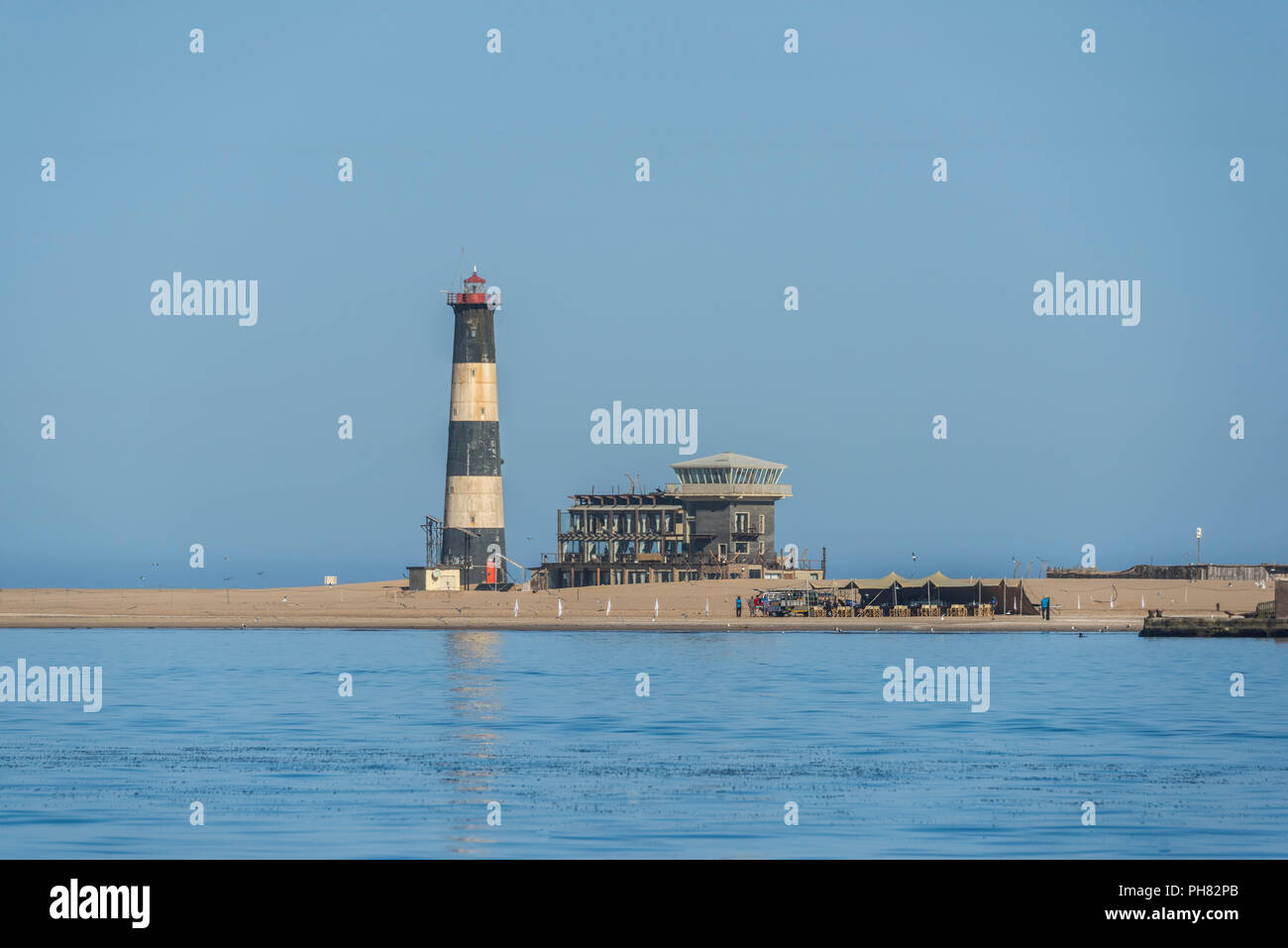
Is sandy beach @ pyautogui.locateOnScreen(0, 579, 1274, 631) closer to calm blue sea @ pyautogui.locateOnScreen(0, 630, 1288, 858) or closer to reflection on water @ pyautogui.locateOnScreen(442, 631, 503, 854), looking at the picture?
reflection on water @ pyautogui.locateOnScreen(442, 631, 503, 854)

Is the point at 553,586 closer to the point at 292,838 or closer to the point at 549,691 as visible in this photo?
the point at 549,691

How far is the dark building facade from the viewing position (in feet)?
337

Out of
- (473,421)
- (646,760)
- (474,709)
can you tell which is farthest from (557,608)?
(646,760)

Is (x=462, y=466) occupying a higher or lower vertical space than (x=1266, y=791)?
higher

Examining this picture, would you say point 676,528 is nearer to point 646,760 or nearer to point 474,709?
point 474,709

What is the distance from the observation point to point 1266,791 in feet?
103

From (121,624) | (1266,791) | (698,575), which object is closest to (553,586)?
(698,575)

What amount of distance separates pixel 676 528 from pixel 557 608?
15.2 metres

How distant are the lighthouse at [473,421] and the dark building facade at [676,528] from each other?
11625 millimetres

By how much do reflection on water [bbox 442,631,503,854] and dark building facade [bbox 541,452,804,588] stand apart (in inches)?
780

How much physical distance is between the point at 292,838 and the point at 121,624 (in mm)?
64645

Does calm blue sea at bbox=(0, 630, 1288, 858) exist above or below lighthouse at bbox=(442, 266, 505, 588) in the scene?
below

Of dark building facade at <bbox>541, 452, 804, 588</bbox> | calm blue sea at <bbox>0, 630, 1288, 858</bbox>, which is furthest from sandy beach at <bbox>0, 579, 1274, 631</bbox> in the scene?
calm blue sea at <bbox>0, 630, 1288, 858</bbox>
